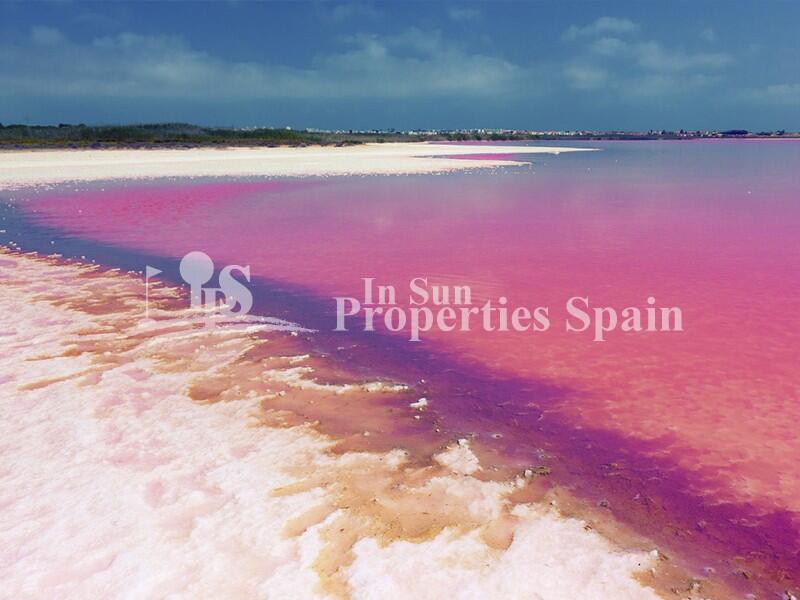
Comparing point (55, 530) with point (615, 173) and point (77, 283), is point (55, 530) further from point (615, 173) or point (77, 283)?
point (615, 173)

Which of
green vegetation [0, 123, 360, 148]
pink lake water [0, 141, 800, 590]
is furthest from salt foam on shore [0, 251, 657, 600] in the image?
green vegetation [0, 123, 360, 148]

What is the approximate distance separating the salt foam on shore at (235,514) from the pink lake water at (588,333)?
2.12 ft

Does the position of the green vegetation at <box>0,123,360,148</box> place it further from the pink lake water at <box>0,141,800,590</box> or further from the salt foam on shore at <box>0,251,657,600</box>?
the salt foam on shore at <box>0,251,657,600</box>

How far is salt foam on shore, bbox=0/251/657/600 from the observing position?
10.7ft

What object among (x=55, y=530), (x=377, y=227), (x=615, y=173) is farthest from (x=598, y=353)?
(x=615, y=173)

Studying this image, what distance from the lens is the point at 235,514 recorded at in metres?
3.79

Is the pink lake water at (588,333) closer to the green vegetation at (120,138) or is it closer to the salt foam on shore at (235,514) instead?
the salt foam on shore at (235,514)

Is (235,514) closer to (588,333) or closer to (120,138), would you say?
(588,333)

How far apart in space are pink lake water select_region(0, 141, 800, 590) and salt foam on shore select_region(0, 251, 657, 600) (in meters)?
0.65

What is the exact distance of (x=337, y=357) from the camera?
6.50m

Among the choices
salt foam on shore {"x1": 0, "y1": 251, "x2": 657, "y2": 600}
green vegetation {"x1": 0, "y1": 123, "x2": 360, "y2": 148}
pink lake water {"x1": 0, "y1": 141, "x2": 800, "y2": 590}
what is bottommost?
salt foam on shore {"x1": 0, "y1": 251, "x2": 657, "y2": 600}

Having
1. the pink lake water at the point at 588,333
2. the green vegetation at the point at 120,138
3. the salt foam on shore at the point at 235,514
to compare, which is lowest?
the salt foam on shore at the point at 235,514

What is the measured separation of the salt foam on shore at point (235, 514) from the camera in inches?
128

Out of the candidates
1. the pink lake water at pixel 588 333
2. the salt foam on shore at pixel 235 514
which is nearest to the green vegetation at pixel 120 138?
the pink lake water at pixel 588 333
